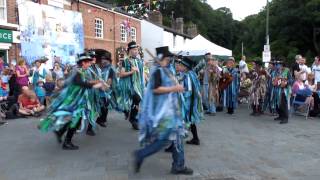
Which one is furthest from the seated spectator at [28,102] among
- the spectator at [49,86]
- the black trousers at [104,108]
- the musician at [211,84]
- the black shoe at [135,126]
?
the musician at [211,84]

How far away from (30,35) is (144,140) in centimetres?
1564

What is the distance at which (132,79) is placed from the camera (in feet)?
31.0

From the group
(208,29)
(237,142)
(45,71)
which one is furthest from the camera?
(208,29)

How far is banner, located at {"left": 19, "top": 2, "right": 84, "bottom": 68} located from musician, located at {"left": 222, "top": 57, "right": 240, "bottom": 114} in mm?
7304

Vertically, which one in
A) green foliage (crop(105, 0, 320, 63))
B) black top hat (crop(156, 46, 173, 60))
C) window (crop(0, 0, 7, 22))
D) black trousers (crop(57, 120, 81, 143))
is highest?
green foliage (crop(105, 0, 320, 63))

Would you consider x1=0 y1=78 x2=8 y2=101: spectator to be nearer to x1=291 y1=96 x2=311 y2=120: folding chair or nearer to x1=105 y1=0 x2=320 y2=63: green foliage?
x1=291 y1=96 x2=311 y2=120: folding chair

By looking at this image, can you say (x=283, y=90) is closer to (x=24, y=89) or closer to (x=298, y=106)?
(x=298, y=106)

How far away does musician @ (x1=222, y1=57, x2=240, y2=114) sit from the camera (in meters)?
13.7

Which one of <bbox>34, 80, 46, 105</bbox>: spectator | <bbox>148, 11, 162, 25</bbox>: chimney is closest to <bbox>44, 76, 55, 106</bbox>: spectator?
<bbox>34, 80, 46, 105</bbox>: spectator

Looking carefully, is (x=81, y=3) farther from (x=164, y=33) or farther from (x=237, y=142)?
(x=237, y=142)

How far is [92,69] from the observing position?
885cm

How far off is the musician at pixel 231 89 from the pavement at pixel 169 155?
2720mm

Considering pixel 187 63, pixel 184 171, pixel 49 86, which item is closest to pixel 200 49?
pixel 49 86

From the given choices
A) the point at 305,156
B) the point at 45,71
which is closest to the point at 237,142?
the point at 305,156
